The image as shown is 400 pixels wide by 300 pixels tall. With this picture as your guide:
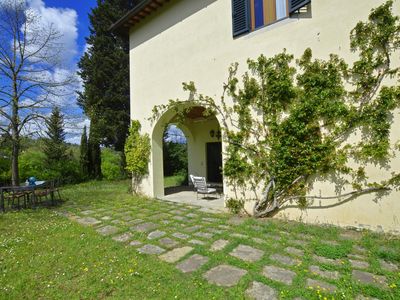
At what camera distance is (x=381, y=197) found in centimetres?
460

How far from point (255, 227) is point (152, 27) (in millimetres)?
8254

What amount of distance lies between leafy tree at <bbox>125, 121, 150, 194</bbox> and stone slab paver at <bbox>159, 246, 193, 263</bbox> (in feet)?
17.9

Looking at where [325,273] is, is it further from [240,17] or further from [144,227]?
[240,17]

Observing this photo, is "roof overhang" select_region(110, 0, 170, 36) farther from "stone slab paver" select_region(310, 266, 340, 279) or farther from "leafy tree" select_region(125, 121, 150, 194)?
"stone slab paver" select_region(310, 266, 340, 279)

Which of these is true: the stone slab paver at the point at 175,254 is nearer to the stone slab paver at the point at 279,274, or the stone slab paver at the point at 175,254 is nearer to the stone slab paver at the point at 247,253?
the stone slab paver at the point at 247,253

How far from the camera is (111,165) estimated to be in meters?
15.5

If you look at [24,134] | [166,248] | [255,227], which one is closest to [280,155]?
[255,227]

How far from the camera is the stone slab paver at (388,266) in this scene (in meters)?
3.21

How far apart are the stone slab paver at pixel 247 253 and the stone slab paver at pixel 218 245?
243 millimetres

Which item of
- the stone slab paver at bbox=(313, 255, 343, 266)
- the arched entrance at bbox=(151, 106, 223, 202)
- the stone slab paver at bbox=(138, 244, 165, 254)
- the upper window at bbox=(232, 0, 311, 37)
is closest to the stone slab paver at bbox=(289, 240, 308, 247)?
the stone slab paver at bbox=(313, 255, 343, 266)

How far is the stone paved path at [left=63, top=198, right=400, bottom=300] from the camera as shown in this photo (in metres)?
2.93

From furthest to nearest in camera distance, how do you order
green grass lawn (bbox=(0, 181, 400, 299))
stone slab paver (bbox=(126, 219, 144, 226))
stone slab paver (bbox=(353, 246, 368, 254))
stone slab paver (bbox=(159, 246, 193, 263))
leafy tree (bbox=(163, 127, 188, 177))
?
1. leafy tree (bbox=(163, 127, 188, 177))
2. stone slab paver (bbox=(126, 219, 144, 226))
3. stone slab paver (bbox=(353, 246, 368, 254))
4. stone slab paver (bbox=(159, 246, 193, 263))
5. green grass lawn (bbox=(0, 181, 400, 299))

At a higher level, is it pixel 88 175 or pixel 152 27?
pixel 152 27

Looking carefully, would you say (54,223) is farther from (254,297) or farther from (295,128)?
(295,128)
